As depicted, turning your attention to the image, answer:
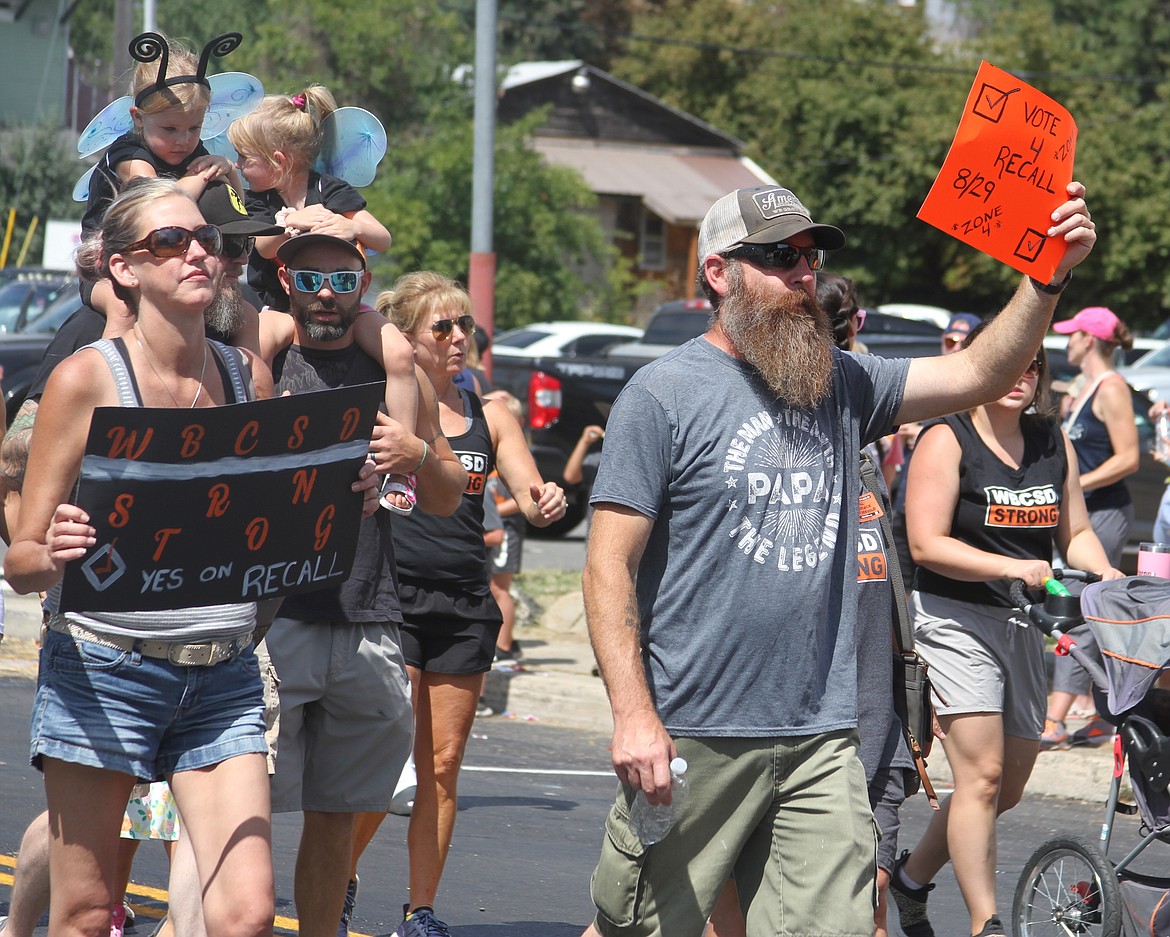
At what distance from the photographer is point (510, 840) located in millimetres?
6703

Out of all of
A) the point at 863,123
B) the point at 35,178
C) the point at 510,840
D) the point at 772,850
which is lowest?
the point at 35,178

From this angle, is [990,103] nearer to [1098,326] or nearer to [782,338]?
[782,338]

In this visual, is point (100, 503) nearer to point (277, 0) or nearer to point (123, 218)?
point (123, 218)

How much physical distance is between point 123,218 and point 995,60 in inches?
1524

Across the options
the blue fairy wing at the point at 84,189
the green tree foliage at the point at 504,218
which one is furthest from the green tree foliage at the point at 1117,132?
the blue fairy wing at the point at 84,189

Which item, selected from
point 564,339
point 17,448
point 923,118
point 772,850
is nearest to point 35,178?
point 923,118

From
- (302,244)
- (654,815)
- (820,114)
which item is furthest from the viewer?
(820,114)

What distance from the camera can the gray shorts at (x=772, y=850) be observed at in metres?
3.58

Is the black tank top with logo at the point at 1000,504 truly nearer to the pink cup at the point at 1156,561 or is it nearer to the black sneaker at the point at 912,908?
the pink cup at the point at 1156,561

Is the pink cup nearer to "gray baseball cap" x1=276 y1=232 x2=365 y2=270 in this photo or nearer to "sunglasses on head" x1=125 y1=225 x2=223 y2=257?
"gray baseball cap" x1=276 y1=232 x2=365 y2=270

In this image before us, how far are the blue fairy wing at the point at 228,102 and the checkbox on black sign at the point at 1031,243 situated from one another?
8.59ft

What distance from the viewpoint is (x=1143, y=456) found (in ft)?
44.0

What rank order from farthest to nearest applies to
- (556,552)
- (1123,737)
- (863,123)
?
(863,123), (556,552), (1123,737)

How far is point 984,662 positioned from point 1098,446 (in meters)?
3.94
